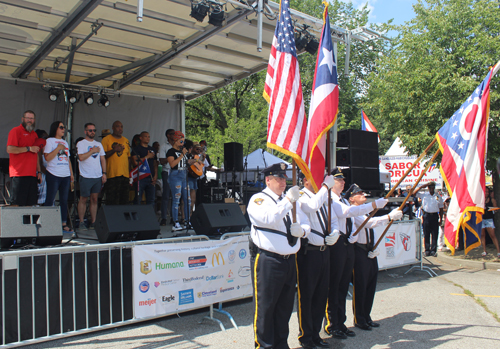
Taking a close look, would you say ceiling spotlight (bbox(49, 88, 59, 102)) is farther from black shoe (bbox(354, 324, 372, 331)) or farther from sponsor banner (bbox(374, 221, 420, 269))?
black shoe (bbox(354, 324, 372, 331))

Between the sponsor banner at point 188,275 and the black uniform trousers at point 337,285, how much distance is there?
1552mm

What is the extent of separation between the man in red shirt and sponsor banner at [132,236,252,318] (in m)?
2.53

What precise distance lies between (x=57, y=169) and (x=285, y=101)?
4.55m

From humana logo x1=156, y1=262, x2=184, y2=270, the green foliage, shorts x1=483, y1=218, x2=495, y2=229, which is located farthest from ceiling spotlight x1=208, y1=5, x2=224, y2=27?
shorts x1=483, y1=218, x2=495, y2=229

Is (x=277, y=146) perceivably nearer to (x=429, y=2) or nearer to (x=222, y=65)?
(x=222, y=65)

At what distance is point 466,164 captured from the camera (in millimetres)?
5020

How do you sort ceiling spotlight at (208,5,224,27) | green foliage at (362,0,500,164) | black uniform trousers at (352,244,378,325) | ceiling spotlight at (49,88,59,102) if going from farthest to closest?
green foliage at (362,0,500,164), ceiling spotlight at (49,88,59,102), ceiling spotlight at (208,5,224,27), black uniform trousers at (352,244,378,325)

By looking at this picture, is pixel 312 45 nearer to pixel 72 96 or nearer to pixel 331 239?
pixel 331 239

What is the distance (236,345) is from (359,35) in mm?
6596

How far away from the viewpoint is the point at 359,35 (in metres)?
8.48

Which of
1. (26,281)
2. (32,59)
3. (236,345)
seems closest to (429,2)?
(32,59)

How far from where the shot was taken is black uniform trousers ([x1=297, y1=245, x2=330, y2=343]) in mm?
4617

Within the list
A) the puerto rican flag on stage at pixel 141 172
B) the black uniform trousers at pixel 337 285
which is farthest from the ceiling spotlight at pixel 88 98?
the black uniform trousers at pixel 337 285

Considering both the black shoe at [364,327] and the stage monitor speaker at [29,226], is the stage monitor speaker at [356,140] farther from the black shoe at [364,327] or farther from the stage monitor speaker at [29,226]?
the stage monitor speaker at [29,226]
